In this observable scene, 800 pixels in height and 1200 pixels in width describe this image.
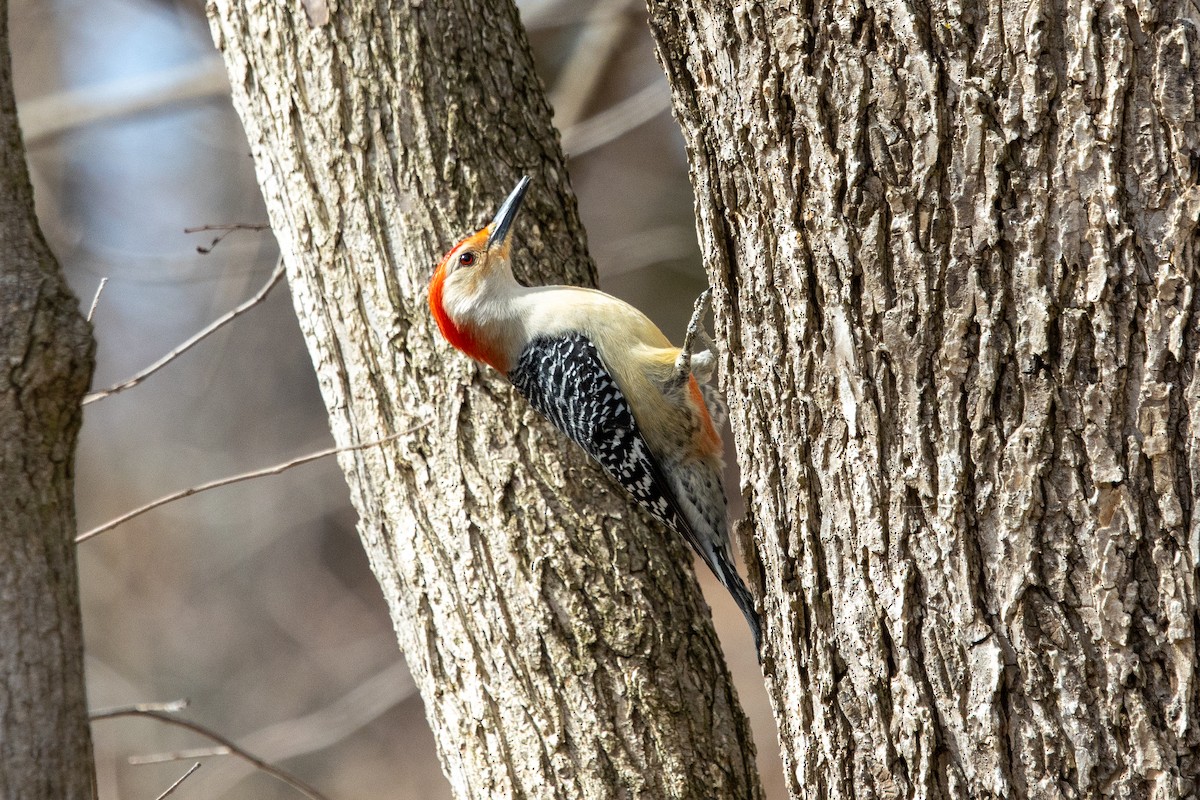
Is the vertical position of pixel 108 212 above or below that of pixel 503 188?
above

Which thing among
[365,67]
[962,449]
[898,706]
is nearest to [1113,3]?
[962,449]

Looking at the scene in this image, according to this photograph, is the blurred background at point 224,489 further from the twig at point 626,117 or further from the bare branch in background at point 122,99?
the twig at point 626,117

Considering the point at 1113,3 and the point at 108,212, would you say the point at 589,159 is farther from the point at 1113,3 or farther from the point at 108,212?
the point at 1113,3

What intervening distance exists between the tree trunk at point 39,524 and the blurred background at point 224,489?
24.5 feet

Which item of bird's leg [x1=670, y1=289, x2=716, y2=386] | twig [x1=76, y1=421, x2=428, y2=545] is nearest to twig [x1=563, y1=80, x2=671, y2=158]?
bird's leg [x1=670, y1=289, x2=716, y2=386]

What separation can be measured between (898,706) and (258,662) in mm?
10774

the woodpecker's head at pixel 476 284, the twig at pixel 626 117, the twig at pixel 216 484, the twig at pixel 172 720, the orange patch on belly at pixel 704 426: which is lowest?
the twig at pixel 172 720

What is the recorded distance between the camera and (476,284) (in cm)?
402

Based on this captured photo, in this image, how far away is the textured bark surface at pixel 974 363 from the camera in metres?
1.88

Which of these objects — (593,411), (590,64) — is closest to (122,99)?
(590,64)

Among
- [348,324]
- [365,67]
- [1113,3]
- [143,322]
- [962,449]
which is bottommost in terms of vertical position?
[962,449]

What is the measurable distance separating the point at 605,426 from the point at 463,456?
797 millimetres

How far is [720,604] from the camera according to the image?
11523 mm

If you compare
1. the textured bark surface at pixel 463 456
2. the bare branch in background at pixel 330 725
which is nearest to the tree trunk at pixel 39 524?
the textured bark surface at pixel 463 456
